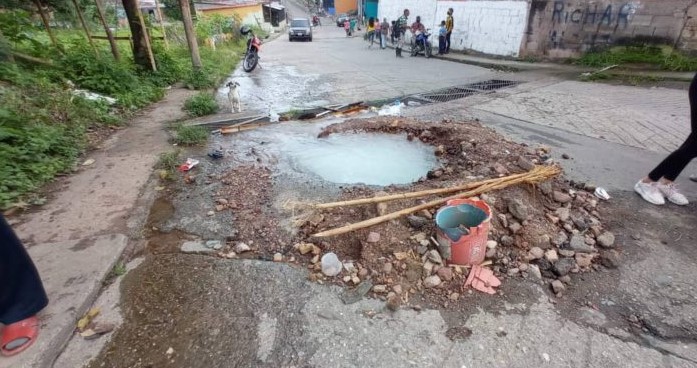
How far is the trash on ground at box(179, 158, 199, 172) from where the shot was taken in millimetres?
3914

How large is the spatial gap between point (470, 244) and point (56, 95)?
596cm

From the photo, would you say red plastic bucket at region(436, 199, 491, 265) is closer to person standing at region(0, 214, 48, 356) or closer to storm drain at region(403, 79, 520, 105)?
person standing at region(0, 214, 48, 356)

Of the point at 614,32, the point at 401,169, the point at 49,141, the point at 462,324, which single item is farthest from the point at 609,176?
the point at 614,32

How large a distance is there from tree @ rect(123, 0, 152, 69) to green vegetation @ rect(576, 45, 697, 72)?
11309 millimetres

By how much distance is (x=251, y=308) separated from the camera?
2.13 meters

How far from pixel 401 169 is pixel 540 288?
2.12 meters

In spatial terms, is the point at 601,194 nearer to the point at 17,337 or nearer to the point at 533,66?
the point at 17,337

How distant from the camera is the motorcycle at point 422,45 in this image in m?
13.1

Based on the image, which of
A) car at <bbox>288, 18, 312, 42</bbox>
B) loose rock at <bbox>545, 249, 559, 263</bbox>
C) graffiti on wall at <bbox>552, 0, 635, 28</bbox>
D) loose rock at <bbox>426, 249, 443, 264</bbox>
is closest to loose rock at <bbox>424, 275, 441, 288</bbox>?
loose rock at <bbox>426, 249, 443, 264</bbox>

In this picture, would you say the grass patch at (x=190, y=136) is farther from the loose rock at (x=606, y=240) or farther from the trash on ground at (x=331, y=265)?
the loose rock at (x=606, y=240)

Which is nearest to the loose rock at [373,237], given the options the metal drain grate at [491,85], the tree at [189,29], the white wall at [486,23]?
the metal drain grate at [491,85]

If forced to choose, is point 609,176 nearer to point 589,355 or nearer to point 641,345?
point 641,345

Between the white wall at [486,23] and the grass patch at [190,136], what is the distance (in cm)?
1033

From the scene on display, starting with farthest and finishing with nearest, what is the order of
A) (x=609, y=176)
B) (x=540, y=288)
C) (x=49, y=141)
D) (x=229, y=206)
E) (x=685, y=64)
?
(x=685, y=64)
(x=49, y=141)
(x=609, y=176)
(x=229, y=206)
(x=540, y=288)
